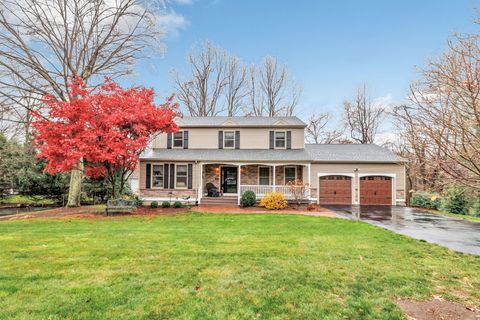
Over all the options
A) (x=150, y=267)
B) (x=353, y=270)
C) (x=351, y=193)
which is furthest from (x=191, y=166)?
(x=353, y=270)

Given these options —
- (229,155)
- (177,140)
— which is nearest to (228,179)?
(229,155)

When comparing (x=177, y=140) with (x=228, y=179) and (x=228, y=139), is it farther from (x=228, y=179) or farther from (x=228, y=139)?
(x=228, y=179)

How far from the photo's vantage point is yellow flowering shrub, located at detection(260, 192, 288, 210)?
15047mm

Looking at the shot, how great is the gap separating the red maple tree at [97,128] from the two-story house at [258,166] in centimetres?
455

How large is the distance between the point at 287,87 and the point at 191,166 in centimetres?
1916

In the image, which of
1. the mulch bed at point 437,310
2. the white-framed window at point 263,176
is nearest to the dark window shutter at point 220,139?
the white-framed window at point 263,176

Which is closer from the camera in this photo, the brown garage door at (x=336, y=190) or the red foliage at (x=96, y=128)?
the red foliage at (x=96, y=128)

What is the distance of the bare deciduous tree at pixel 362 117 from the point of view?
103 feet

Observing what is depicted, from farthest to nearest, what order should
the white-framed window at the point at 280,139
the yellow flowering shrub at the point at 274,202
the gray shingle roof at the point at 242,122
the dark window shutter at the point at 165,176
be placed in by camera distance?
the white-framed window at the point at 280,139 < the gray shingle roof at the point at 242,122 < the dark window shutter at the point at 165,176 < the yellow flowering shrub at the point at 274,202

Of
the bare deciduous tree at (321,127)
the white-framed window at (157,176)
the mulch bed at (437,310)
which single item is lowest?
the mulch bed at (437,310)

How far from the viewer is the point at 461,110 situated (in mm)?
2855

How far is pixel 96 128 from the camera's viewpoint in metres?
12.2

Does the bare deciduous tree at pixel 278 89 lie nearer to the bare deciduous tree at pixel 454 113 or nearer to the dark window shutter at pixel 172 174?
the dark window shutter at pixel 172 174

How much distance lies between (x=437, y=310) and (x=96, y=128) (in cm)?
1359
